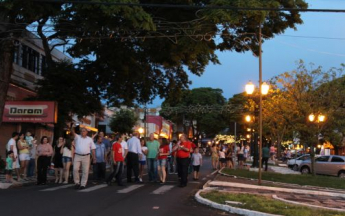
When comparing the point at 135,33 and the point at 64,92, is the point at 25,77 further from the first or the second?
the point at 135,33

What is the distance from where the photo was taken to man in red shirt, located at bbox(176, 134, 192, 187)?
14.5 metres

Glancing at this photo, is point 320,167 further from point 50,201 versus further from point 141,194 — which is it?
point 50,201

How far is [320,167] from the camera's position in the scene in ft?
90.7

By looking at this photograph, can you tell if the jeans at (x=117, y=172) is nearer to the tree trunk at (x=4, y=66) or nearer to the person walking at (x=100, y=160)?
the person walking at (x=100, y=160)

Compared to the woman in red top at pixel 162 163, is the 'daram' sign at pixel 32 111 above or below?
above

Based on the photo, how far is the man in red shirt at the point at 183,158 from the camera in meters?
14.5

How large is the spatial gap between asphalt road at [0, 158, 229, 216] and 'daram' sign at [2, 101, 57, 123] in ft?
23.3

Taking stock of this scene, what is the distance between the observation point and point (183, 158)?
1466 cm

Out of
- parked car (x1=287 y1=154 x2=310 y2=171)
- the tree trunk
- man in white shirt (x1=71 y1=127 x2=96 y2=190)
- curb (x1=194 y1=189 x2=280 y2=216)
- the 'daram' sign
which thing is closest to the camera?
curb (x1=194 y1=189 x2=280 y2=216)

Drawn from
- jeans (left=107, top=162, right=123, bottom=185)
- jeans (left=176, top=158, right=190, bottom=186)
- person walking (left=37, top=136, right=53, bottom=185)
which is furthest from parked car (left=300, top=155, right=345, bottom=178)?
person walking (left=37, top=136, right=53, bottom=185)

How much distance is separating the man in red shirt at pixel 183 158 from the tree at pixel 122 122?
3736 centimetres

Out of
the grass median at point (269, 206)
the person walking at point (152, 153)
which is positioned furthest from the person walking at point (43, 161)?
the grass median at point (269, 206)

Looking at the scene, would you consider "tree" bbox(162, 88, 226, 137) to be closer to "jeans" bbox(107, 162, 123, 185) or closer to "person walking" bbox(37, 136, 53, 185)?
"person walking" bbox(37, 136, 53, 185)

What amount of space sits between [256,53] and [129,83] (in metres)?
8.50
